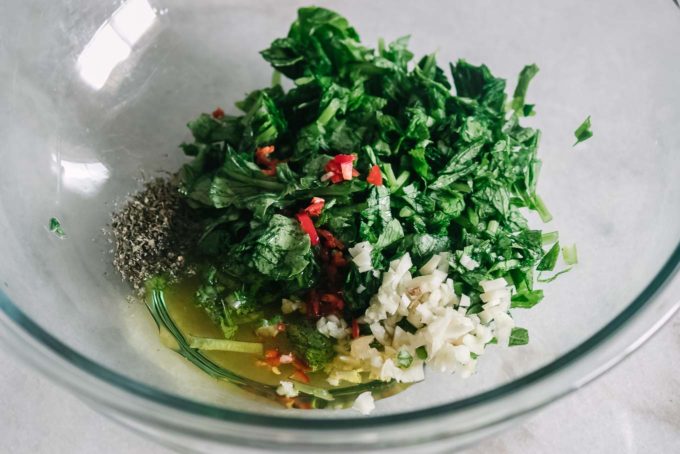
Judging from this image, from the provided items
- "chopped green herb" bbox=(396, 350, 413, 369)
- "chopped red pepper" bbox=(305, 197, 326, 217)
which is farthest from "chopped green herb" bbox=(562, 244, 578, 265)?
"chopped red pepper" bbox=(305, 197, 326, 217)

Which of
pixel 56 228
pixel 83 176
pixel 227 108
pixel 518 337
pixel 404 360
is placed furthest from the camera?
pixel 227 108

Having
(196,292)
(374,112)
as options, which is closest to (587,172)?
(374,112)

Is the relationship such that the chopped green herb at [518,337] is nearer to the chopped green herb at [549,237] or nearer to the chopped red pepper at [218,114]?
the chopped green herb at [549,237]

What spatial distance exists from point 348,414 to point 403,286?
365mm

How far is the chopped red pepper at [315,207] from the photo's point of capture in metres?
2.05

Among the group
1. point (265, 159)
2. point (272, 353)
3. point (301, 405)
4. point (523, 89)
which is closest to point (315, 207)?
point (265, 159)

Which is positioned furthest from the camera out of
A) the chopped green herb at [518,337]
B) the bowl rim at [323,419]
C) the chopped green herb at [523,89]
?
the chopped green herb at [523,89]

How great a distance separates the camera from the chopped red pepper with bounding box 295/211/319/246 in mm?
2039

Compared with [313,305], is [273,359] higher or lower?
lower

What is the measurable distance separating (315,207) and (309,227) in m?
0.06

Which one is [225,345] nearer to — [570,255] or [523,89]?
[570,255]

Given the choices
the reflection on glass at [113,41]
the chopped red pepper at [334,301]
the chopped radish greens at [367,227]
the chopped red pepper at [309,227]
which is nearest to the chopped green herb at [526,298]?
the chopped radish greens at [367,227]

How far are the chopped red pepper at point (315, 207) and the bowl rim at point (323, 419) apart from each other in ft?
2.20

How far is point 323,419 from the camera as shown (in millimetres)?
1465
